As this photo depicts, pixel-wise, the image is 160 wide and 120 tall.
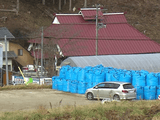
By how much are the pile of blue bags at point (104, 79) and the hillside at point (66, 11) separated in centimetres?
3478

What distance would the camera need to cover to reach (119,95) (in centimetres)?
2522

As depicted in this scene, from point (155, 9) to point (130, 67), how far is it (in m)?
52.3

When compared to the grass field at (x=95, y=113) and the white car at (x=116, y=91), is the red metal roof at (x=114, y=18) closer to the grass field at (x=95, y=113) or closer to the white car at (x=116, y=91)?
the white car at (x=116, y=91)

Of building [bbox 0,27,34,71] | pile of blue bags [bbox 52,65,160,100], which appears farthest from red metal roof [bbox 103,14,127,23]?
pile of blue bags [bbox 52,65,160,100]

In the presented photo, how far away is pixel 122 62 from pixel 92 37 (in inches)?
851

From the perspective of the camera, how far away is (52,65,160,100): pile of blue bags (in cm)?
2703

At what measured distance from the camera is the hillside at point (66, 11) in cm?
7138

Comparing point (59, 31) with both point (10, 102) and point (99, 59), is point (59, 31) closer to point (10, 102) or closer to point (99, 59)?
point (99, 59)

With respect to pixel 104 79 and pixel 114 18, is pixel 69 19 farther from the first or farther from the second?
pixel 104 79

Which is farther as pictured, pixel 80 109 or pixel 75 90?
pixel 75 90

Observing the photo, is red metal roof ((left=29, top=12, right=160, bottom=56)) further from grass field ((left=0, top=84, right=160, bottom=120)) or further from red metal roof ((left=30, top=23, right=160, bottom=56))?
grass field ((left=0, top=84, right=160, bottom=120))

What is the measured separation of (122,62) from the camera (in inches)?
1551

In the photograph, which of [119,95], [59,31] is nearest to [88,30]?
[59,31]

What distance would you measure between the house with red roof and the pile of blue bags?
23.5 m
